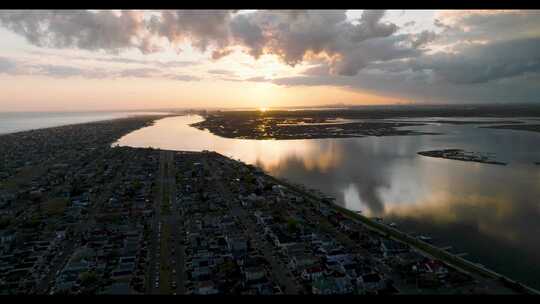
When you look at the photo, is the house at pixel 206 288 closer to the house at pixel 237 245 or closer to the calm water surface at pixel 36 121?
the house at pixel 237 245

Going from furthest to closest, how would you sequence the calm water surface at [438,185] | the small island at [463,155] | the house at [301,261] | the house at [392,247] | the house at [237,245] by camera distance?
the small island at [463,155] < the calm water surface at [438,185] < the house at [237,245] < the house at [392,247] < the house at [301,261]

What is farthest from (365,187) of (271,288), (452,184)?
(271,288)

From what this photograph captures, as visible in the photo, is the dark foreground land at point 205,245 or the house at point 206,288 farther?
the dark foreground land at point 205,245

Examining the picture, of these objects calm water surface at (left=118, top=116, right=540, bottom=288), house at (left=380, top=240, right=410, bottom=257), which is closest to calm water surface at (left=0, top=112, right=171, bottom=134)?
calm water surface at (left=118, top=116, right=540, bottom=288)

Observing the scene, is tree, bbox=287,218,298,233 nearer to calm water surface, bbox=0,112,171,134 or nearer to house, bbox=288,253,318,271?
house, bbox=288,253,318,271

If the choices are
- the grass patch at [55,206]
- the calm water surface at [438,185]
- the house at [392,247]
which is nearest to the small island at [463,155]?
the calm water surface at [438,185]

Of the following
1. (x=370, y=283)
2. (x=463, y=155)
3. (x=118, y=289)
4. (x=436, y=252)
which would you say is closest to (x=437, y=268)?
(x=436, y=252)
